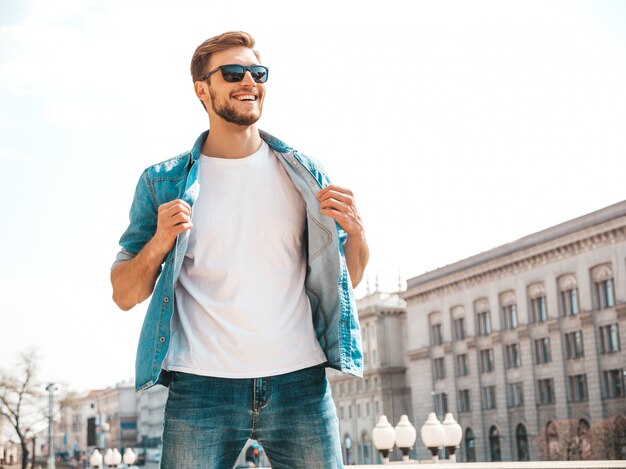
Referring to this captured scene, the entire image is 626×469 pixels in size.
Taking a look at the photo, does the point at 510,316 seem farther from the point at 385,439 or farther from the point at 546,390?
the point at 385,439

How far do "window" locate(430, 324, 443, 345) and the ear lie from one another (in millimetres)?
69086

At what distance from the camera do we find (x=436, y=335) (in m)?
72.1

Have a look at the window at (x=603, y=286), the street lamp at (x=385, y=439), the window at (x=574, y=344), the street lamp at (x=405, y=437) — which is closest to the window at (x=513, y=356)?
the window at (x=574, y=344)

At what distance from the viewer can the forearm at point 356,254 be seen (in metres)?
3.43

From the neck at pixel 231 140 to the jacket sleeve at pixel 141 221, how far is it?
0.88 ft

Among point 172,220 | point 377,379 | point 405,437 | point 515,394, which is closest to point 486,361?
point 515,394

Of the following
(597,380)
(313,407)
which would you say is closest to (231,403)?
(313,407)

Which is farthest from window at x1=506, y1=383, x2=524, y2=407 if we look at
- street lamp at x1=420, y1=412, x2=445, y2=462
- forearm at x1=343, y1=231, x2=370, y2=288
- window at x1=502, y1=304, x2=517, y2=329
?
forearm at x1=343, y1=231, x2=370, y2=288

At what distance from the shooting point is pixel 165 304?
3242mm

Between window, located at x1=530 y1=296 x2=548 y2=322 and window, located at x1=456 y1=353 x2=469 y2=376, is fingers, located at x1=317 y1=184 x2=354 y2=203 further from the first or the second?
window, located at x1=456 y1=353 x2=469 y2=376

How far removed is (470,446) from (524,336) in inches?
384

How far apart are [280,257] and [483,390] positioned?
6394 cm

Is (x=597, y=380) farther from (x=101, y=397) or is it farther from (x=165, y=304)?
(x=101, y=397)

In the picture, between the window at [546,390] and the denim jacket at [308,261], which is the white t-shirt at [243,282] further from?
the window at [546,390]
